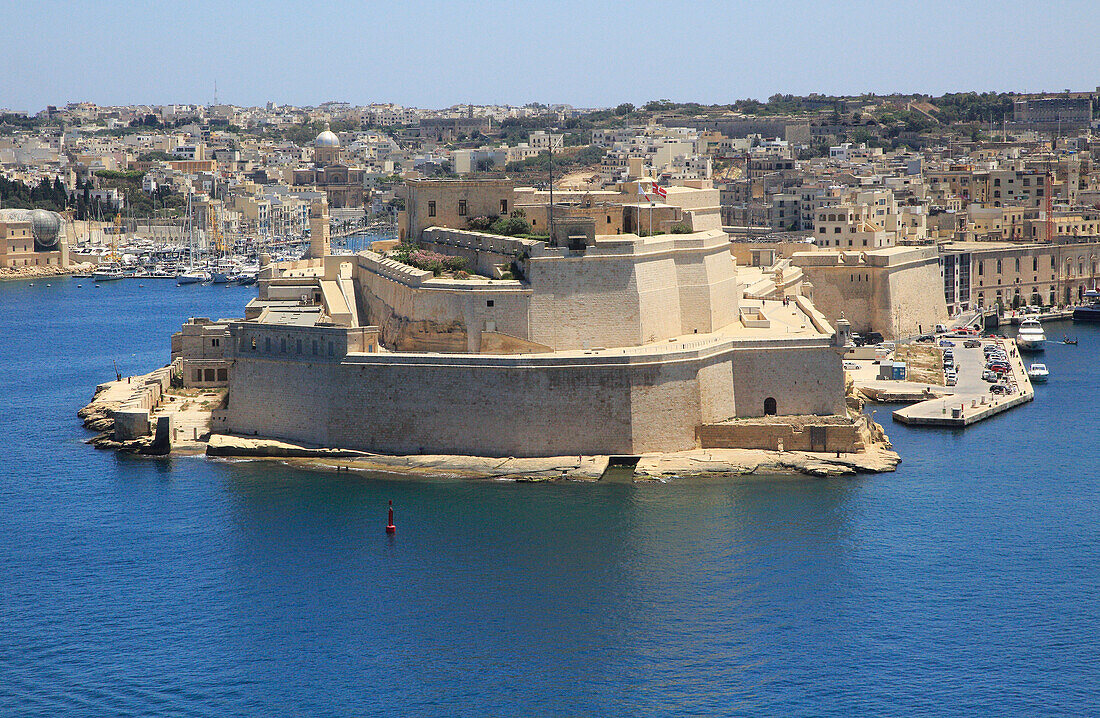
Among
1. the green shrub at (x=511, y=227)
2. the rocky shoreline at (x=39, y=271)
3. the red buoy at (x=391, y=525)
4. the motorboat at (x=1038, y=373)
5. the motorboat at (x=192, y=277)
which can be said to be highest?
the green shrub at (x=511, y=227)

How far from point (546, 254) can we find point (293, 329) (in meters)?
5.67

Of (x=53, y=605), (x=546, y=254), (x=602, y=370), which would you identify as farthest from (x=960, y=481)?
(x=53, y=605)

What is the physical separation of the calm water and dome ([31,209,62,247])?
2308 inches

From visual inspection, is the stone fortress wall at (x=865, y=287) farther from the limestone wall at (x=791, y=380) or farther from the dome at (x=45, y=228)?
the dome at (x=45, y=228)

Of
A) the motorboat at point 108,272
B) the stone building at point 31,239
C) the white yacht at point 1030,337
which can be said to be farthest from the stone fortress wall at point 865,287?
the stone building at point 31,239

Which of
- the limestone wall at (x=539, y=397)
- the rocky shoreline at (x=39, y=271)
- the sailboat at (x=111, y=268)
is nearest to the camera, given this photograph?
the limestone wall at (x=539, y=397)

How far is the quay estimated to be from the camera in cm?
3641

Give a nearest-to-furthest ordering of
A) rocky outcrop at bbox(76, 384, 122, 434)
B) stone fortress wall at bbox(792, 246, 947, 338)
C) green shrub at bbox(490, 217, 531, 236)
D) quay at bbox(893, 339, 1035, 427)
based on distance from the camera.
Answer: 1. rocky outcrop at bbox(76, 384, 122, 434)
2. quay at bbox(893, 339, 1035, 427)
3. green shrub at bbox(490, 217, 531, 236)
4. stone fortress wall at bbox(792, 246, 947, 338)

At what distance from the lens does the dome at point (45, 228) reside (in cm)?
8912

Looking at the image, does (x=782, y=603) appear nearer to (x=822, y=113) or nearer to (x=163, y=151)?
(x=822, y=113)

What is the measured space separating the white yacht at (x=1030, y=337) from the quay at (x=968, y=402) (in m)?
4.33

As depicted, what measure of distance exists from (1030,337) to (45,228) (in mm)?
60559

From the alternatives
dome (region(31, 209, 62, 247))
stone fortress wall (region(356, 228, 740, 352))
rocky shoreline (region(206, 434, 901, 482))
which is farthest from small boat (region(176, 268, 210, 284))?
rocky shoreline (region(206, 434, 901, 482))

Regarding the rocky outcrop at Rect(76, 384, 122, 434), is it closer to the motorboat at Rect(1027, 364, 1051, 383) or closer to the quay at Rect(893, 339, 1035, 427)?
the quay at Rect(893, 339, 1035, 427)
